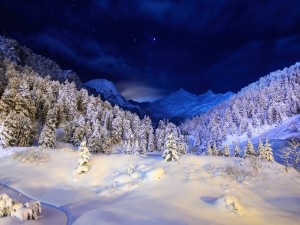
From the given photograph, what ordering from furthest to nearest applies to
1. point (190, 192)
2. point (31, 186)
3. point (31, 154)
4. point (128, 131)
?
1. point (128, 131)
2. point (31, 154)
3. point (31, 186)
4. point (190, 192)

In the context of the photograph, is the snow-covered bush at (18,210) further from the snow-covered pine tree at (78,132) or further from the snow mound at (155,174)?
the snow-covered pine tree at (78,132)

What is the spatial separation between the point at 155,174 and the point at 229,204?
1089 centimetres

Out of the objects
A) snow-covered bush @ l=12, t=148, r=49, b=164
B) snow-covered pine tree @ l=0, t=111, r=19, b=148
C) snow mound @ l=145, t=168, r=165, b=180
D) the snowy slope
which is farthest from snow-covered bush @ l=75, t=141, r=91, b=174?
the snowy slope

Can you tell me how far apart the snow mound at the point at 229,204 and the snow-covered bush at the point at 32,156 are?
1138 inches

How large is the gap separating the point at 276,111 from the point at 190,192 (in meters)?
155

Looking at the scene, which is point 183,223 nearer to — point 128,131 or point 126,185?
point 126,185

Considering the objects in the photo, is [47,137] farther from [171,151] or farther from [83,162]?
[171,151]

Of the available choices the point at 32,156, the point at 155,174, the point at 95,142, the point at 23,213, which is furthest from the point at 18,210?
the point at 95,142

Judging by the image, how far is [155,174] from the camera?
3531cm

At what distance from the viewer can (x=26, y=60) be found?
191 m

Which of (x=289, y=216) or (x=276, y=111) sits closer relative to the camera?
(x=289, y=216)

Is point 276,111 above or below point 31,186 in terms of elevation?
above

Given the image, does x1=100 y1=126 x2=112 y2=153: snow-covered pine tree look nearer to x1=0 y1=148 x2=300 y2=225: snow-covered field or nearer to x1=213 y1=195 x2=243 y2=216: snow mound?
x1=0 y1=148 x2=300 y2=225: snow-covered field

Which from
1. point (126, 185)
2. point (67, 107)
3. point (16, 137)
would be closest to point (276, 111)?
point (67, 107)
